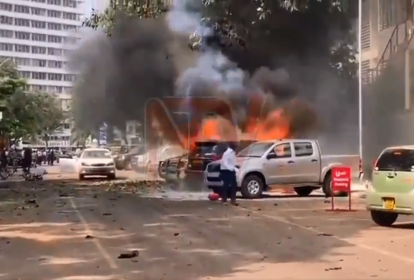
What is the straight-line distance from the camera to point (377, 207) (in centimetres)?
1221

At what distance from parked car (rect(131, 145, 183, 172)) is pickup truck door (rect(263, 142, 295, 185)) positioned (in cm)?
1055

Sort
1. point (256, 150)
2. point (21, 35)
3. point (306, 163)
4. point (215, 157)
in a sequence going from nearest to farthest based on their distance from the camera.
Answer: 1. point (306, 163)
2. point (256, 150)
3. point (215, 157)
4. point (21, 35)

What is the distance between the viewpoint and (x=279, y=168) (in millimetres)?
19047

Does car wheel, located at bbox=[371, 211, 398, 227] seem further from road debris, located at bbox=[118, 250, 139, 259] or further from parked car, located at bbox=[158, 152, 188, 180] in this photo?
parked car, located at bbox=[158, 152, 188, 180]

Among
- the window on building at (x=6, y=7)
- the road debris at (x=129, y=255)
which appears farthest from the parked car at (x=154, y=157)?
the window on building at (x=6, y=7)

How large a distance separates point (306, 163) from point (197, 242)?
30.0 ft

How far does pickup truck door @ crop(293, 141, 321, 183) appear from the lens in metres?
19.2

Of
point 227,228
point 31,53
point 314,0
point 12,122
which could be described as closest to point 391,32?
point 314,0

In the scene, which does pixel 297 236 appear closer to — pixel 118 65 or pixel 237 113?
pixel 237 113

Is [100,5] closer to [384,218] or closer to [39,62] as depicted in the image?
[384,218]

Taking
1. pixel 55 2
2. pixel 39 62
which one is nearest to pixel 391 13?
pixel 39 62

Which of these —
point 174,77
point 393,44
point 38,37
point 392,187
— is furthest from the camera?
point 38,37

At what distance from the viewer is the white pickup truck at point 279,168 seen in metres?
19.0

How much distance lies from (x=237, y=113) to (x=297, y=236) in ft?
62.1
